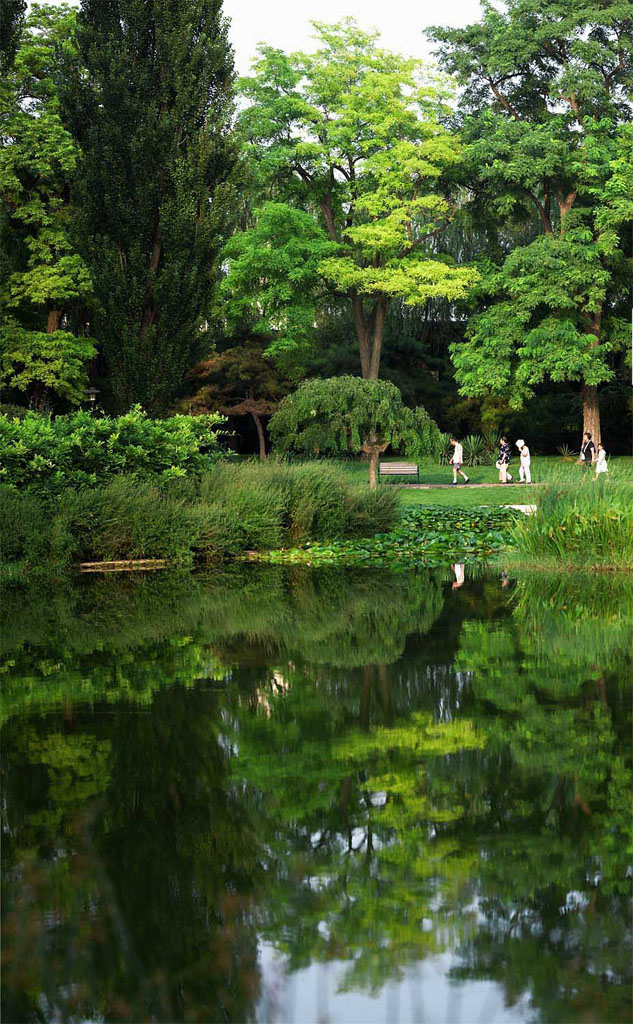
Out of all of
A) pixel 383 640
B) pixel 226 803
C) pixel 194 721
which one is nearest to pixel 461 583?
pixel 383 640

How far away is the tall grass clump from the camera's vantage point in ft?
43.6

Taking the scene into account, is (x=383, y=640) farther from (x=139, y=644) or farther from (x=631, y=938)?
(x=631, y=938)

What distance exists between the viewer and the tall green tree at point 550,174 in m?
35.5

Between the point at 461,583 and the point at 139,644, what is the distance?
4.95 metres

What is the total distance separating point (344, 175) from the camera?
128 feet

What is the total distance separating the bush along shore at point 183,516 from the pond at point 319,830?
562 cm

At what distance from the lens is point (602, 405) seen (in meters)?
41.8

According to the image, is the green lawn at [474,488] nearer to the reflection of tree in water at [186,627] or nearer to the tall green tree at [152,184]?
the tall green tree at [152,184]

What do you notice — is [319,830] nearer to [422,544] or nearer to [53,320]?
[422,544]

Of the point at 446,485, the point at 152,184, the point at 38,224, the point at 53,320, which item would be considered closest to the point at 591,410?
the point at 446,485

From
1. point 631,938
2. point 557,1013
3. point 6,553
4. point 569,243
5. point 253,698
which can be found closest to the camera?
point 557,1013

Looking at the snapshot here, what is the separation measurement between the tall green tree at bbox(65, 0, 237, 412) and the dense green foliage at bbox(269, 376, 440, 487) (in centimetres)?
459

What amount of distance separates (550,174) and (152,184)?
18994mm

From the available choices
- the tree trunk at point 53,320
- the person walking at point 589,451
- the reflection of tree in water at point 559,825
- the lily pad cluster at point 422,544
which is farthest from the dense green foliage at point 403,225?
the reflection of tree in water at point 559,825
